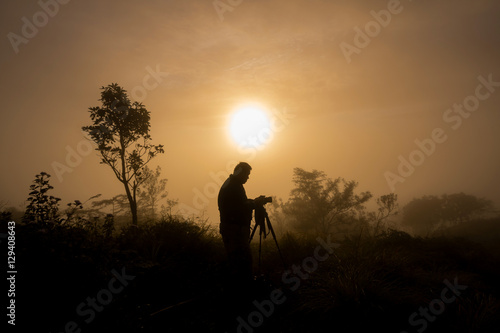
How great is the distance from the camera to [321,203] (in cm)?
3559

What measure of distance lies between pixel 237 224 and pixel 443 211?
63.2 metres

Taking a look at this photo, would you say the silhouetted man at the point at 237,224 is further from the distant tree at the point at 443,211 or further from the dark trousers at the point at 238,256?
the distant tree at the point at 443,211

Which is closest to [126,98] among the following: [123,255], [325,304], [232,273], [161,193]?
[123,255]

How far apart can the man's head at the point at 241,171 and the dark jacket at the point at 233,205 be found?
10 centimetres

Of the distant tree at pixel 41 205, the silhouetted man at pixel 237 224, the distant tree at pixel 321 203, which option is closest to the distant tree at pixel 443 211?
the distant tree at pixel 321 203

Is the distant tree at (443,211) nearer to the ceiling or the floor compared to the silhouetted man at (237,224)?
nearer to the floor

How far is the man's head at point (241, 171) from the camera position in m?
4.72

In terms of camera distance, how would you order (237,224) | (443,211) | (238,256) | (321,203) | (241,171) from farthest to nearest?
(443,211) → (321,203) → (241,171) → (237,224) → (238,256)

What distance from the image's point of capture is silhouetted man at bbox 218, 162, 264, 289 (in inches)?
172

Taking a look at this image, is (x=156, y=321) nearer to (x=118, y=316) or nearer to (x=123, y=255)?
(x=118, y=316)

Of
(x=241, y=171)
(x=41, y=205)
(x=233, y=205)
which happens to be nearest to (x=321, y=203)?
(x=241, y=171)

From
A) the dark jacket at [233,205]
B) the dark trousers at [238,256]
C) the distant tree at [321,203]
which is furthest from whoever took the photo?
the distant tree at [321,203]

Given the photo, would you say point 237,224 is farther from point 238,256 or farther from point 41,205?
point 41,205

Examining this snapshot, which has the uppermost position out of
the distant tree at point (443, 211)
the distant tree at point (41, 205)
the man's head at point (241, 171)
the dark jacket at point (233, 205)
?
the distant tree at point (41, 205)
